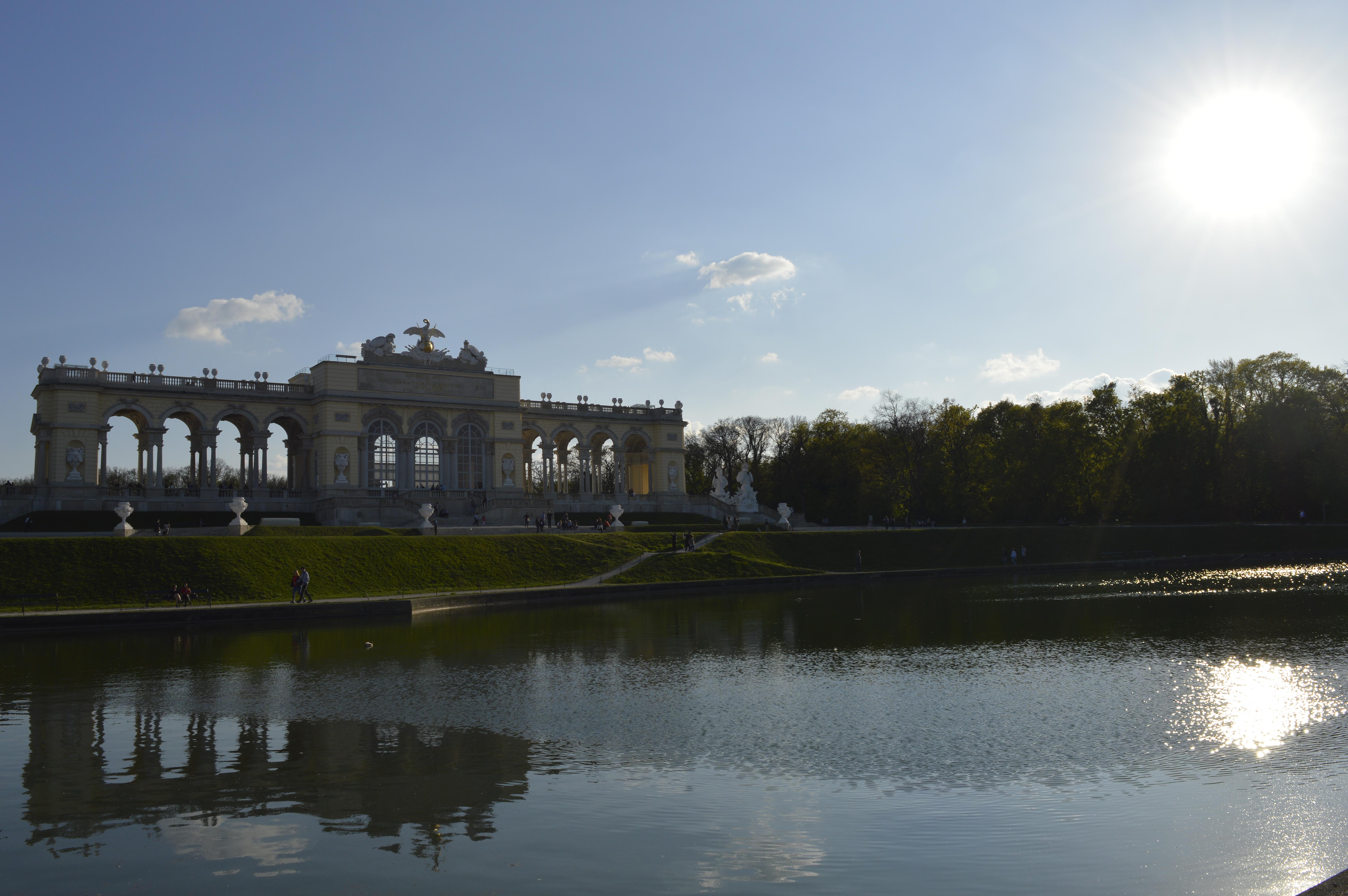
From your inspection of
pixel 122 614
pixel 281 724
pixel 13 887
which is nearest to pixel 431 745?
pixel 281 724

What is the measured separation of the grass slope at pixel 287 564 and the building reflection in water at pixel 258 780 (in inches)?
771

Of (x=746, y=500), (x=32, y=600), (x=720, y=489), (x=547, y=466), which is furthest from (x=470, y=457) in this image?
(x=32, y=600)

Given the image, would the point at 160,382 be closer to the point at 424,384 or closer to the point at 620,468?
the point at 424,384

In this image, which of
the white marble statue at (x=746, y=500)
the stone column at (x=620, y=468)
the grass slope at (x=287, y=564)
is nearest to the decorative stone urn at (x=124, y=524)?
the grass slope at (x=287, y=564)

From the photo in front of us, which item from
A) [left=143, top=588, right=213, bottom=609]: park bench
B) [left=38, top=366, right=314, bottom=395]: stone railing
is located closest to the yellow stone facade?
[left=38, top=366, right=314, bottom=395]: stone railing

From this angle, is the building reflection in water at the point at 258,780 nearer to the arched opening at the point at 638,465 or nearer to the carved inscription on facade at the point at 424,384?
the carved inscription on facade at the point at 424,384

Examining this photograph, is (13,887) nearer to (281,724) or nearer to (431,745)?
(431,745)

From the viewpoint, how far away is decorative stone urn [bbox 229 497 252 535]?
Answer: 45.1 meters

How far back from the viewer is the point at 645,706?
17250 millimetres

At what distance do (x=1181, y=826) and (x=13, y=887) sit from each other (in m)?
11.2

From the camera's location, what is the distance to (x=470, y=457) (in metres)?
69.3

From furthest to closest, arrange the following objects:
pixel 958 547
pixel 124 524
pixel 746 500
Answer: pixel 746 500 < pixel 958 547 < pixel 124 524

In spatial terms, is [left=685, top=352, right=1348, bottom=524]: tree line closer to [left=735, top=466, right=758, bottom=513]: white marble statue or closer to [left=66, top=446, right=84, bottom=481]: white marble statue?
[left=735, top=466, right=758, bottom=513]: white marble statue

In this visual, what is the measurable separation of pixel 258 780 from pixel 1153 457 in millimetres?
73920
